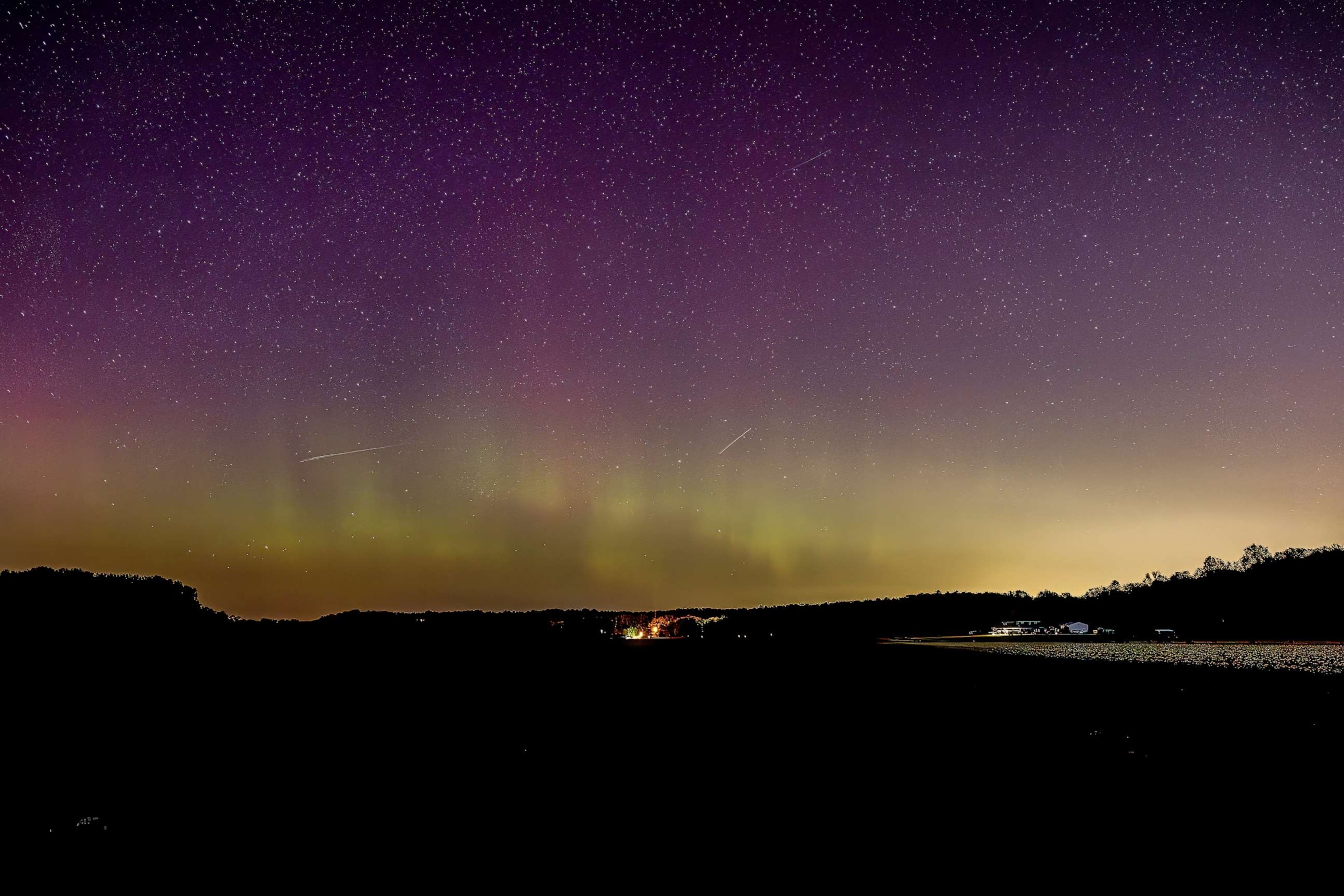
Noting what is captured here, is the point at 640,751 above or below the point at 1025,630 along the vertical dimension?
above

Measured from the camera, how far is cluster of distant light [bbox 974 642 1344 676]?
5275 cm

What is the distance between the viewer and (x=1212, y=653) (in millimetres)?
73625

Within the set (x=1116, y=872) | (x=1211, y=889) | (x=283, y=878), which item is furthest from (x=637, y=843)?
(x=1211, y=889)

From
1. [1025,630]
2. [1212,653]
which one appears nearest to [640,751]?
[1212,653]

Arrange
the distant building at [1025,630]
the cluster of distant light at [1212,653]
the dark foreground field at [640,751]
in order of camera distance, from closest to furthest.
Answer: the dark foreground field at [640,751], the cluster of distant light at [1212,653], the distant building at [1025,630]

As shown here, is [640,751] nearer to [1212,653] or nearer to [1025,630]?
[1212,653]

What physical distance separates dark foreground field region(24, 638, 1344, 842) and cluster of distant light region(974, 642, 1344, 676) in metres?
14.2

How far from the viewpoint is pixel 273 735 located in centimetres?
2188

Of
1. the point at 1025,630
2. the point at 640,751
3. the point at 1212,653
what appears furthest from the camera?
the point at 1025,630

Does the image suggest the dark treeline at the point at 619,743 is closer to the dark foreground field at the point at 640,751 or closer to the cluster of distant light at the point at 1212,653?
the dark foreground field at the point at 640,751

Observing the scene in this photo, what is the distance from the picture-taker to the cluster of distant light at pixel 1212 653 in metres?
52.8

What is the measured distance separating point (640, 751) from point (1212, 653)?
76.4 m

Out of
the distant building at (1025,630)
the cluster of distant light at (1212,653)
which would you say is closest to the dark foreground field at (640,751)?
the cluster of distant light at (1212,653)

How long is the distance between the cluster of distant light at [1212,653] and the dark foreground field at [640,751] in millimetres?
14216
